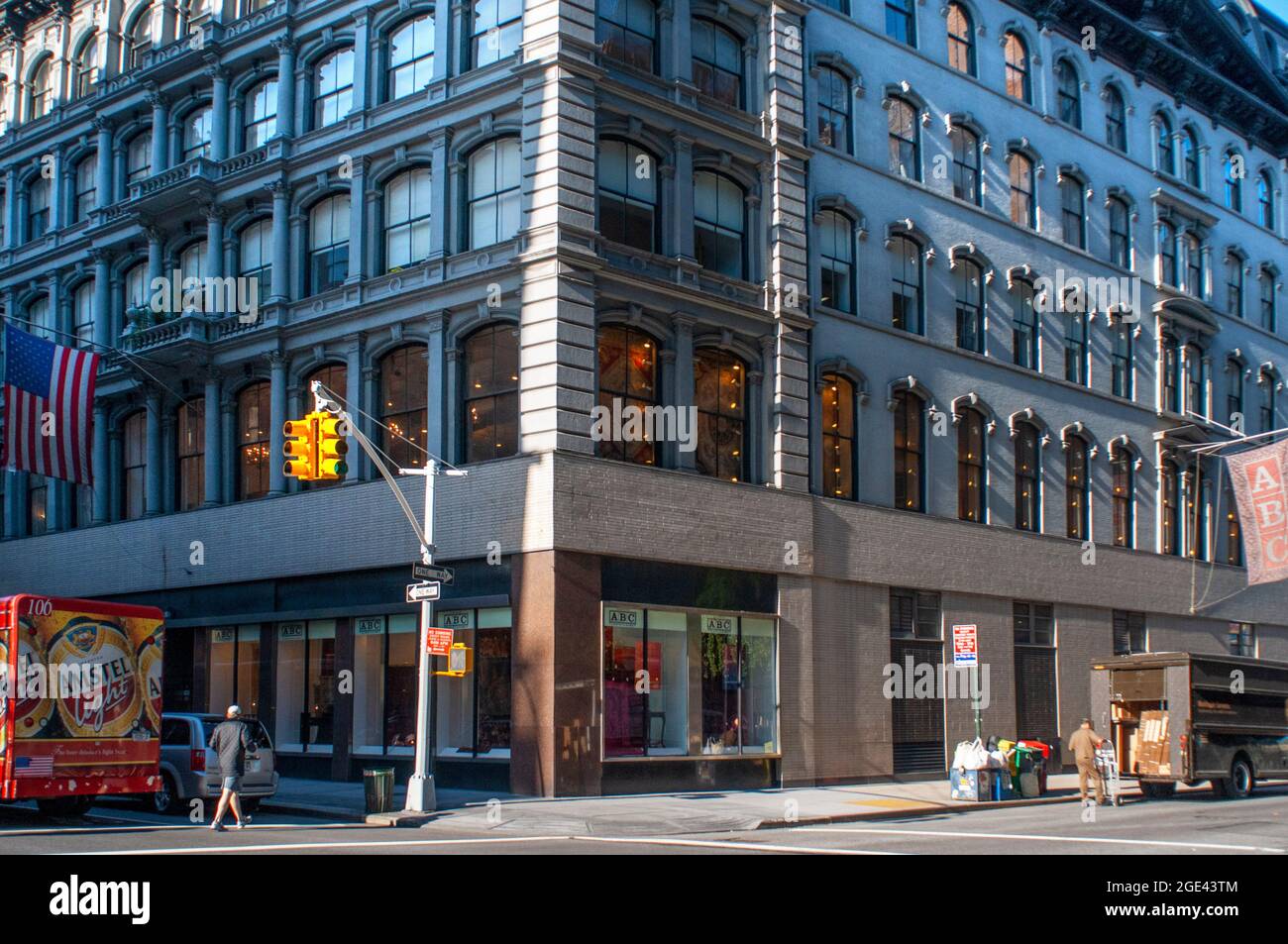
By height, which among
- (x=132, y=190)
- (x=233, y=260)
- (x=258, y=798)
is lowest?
(x=258, y=798)

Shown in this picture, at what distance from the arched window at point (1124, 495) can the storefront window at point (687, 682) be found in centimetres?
1661

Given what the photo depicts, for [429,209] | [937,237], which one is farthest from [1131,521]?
[429,209]

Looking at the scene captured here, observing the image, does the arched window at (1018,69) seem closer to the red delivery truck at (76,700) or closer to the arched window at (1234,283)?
the arched window at (1234,283)

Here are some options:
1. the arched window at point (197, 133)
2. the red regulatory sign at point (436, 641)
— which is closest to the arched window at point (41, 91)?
the arched window at point (197, 133)

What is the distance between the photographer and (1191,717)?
99.1 ft

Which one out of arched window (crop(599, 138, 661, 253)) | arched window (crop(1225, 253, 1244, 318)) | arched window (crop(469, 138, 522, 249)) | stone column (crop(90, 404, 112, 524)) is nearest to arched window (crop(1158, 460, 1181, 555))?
arched window (crop(1225, 253, 1244, 318))

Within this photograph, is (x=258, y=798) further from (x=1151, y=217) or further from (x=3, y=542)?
(x=1151, y=217)

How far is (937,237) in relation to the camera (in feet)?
127

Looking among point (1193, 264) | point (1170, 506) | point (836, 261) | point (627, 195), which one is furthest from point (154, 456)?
point (1193, 264)

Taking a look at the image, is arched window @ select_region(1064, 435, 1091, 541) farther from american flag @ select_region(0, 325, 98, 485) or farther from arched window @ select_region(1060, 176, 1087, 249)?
american flag @ select_region(0, 325, 98, 485)

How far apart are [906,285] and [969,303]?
284 cm

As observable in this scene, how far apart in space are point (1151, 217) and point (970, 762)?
82.3 ft

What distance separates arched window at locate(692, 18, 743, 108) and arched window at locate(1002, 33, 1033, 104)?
11.8 metres

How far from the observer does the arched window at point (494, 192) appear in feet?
100
